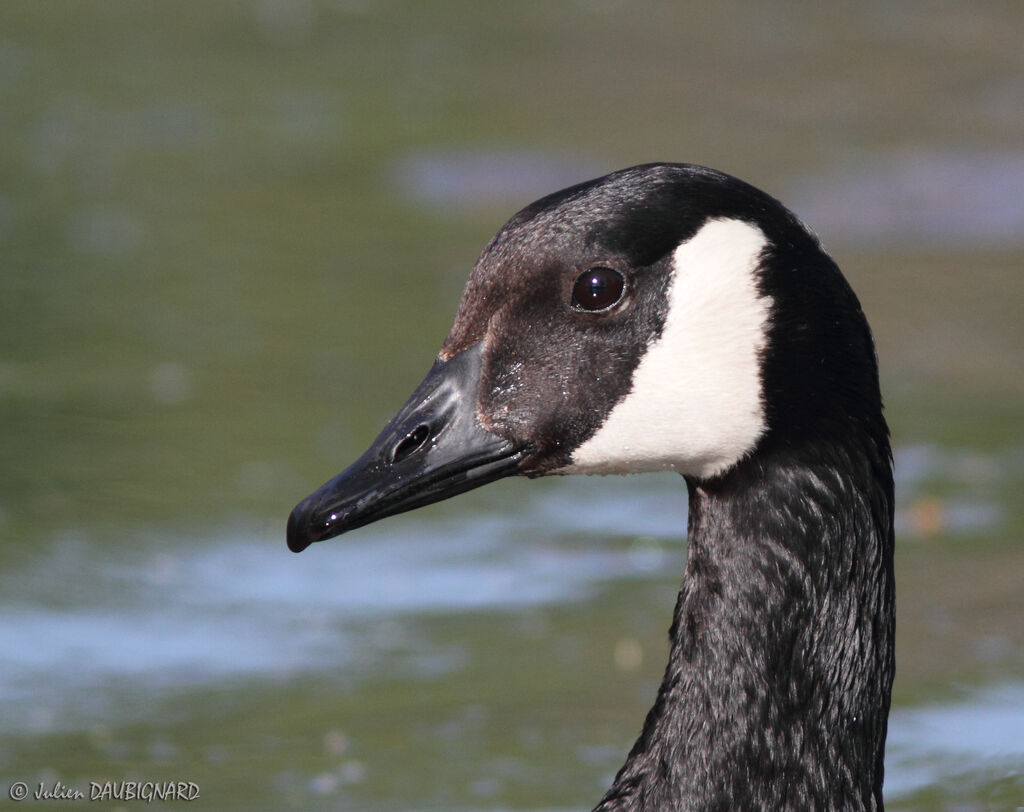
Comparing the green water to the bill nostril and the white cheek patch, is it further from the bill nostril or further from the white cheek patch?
the white cheek patch

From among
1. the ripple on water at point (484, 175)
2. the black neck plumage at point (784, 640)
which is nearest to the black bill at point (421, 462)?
the black neck plumage at point (784, 640)

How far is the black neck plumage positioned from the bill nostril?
0.66m

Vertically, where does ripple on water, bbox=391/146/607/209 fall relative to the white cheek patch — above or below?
above

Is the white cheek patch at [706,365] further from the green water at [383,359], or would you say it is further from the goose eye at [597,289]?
the green water at [383,359]

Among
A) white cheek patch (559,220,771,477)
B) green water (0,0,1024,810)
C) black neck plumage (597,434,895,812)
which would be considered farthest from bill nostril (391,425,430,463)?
green water (0,0,1024,810)

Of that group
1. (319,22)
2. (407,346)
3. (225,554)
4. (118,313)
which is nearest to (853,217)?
(407,346)

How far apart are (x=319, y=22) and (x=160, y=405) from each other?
8607 mm

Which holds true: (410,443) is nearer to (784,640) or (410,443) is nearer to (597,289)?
(597,289)

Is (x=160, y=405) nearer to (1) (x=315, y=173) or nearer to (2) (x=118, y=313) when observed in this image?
(2) (x=118, y=313)

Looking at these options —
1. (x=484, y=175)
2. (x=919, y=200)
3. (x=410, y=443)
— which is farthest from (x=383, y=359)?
(x=410, y=443)

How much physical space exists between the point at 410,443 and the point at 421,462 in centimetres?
6

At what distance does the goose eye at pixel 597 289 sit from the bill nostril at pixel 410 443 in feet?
1.50

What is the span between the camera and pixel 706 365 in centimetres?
406

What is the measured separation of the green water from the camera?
608cm
